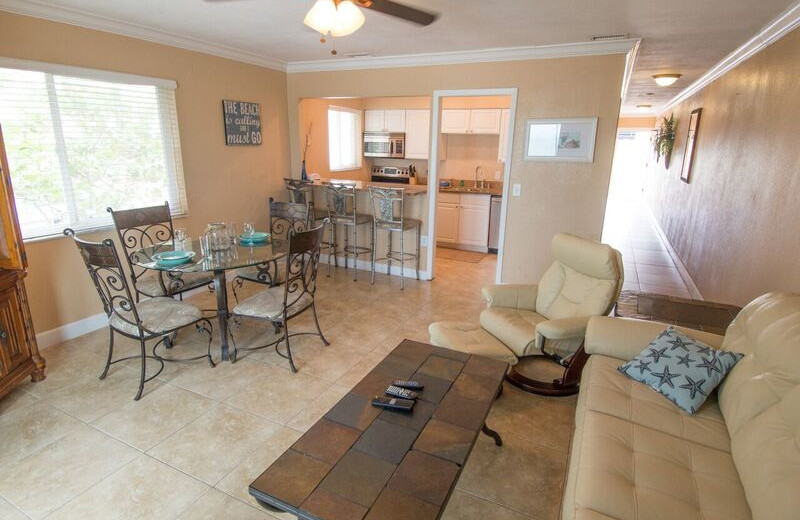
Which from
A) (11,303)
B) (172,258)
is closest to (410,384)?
(172,258)

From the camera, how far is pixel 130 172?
149 inches

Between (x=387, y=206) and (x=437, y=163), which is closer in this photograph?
(x=437, y=163)

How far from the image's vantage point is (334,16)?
203cm

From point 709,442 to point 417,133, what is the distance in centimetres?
597

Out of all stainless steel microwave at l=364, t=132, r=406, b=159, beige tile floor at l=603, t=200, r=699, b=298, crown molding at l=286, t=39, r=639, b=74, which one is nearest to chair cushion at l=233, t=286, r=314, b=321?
crown molding at l=286, t=39, r=639, b=74

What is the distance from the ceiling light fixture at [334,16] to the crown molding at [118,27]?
7.69ft

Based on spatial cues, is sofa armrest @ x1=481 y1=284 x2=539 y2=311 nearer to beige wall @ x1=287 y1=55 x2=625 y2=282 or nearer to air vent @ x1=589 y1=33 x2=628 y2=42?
beige wall @ x1=287 y1=55 x2=625 y2=282

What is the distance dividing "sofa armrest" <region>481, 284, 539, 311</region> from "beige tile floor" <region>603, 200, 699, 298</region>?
242 cm

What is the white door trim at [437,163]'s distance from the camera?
4260mm

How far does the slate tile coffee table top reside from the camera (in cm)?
135

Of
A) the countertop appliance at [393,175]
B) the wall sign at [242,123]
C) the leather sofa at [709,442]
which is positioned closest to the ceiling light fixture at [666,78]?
the countertop appliance at [393,175]

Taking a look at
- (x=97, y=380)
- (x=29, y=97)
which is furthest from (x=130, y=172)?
(x=97, y=380)

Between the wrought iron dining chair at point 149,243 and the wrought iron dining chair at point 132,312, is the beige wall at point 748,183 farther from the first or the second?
the wrought iron dining chair at point 149,243

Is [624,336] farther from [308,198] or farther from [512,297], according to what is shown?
[308,198]
